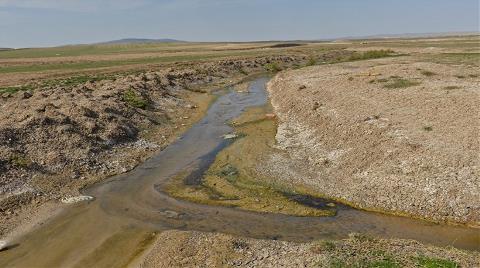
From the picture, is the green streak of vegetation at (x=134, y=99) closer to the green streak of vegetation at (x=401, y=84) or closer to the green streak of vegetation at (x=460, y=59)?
the green streak of vegetation at (x=401, y=84)

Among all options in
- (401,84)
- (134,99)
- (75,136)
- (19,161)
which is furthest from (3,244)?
(401,84)

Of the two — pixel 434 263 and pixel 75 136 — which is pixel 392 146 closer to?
pixel 434 263

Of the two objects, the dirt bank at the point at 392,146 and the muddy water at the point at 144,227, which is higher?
the dirt bank at the point at 392,146

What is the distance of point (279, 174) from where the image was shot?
29.5 m

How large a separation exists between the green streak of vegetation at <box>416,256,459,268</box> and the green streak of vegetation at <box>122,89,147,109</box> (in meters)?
40.0

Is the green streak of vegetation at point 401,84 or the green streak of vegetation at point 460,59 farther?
the green streak of vegetation at point 460,59

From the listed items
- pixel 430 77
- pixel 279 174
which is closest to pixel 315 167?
pixel 279 174

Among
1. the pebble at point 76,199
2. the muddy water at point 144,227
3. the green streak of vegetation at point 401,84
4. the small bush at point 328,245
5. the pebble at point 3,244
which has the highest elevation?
the green streak of vegetation at point 401,84

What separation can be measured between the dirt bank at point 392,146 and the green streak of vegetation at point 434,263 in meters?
5.75

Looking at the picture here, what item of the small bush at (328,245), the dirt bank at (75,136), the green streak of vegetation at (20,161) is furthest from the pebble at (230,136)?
the small bush at (328,245)

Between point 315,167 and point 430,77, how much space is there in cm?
3086

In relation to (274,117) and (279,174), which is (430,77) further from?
(279,174)

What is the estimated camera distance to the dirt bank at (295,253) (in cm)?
1650

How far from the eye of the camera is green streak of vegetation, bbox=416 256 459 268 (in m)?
15.8
